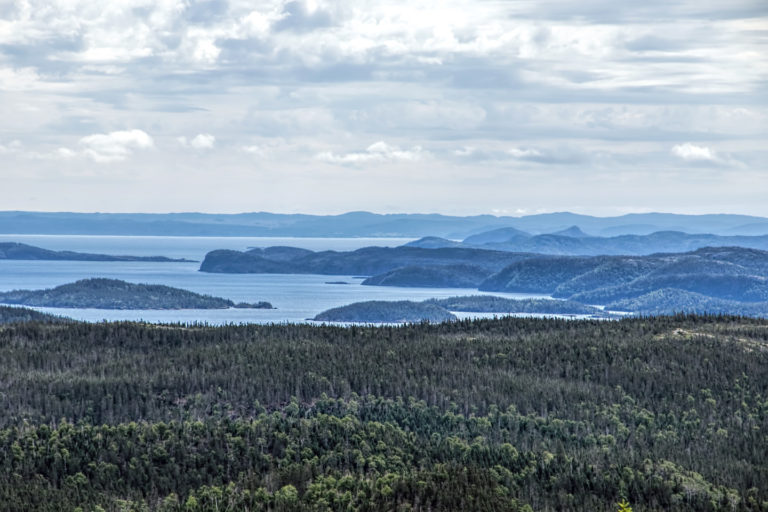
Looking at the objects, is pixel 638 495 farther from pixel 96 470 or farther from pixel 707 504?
pixel 96 470

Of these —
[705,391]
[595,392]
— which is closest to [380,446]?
[595,392]

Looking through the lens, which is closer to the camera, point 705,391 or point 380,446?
point 380,446

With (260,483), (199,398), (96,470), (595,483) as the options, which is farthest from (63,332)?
(595,483)

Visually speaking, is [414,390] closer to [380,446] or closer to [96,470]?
[380,446]

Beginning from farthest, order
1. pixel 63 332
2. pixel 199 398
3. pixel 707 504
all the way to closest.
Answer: pixel 63 332 < pixel 199 398 < pixel 707 504

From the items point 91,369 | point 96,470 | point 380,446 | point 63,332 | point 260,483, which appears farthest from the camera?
point 63,332

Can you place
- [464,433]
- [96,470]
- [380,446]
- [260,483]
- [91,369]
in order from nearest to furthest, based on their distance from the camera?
1. [260,483]
2. [96,470]
3. [380,446]
4. [464,433]
5. [91,369]
